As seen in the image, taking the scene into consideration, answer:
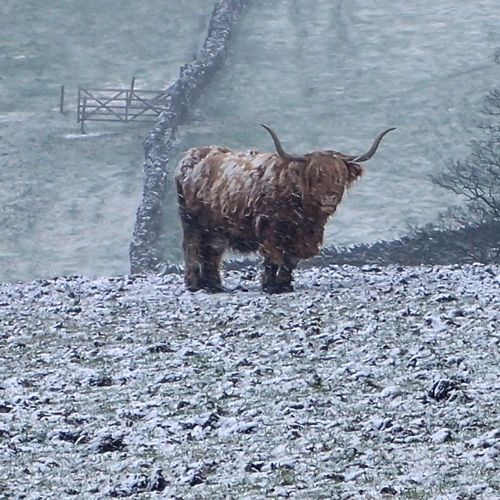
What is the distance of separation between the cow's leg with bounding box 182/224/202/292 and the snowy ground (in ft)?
4.17

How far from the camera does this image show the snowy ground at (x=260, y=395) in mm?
9641

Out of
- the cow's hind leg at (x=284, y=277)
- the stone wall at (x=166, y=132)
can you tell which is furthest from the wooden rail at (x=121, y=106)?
the cow's hind leg at (x=284, y=277)

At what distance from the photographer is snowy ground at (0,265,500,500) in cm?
964

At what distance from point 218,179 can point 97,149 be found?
26.4 m

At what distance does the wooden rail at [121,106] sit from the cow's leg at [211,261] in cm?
2665

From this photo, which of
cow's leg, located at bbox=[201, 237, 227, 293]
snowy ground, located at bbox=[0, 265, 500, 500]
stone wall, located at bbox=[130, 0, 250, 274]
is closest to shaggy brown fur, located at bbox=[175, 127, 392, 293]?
cow's leg, located at bbox=[201, 237, 227, 293]

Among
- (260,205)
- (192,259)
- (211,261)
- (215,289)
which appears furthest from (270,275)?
(192,259)

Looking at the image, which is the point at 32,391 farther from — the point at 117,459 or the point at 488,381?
the point at 488,381

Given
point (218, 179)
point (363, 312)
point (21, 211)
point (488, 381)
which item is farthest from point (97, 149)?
point (488, 381)

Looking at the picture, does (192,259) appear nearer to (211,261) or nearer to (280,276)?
(211,261)

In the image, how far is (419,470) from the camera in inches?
370

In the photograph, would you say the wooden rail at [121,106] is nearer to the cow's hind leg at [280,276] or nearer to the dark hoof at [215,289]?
the dark hoof at [215,289]

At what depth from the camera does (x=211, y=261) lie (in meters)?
20.7

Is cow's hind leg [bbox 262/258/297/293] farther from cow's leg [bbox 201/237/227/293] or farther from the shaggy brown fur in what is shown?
cow's leg [bbox 201/237/227/293]
